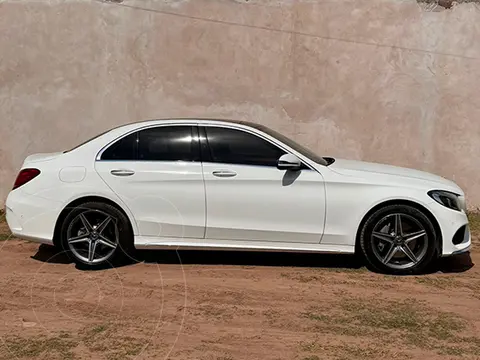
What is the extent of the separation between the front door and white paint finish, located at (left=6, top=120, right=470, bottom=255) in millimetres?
10

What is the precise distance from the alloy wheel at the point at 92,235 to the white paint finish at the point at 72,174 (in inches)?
13.7

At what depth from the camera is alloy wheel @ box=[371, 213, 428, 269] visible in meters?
5.89

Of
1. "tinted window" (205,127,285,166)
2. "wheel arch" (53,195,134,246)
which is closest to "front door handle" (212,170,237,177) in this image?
"tinted window" (205,127,285,166)

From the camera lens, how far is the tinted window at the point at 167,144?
610 cm

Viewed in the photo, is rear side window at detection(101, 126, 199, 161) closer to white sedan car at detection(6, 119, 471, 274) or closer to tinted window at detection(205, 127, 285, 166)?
white sedan car at detection(6, 119, 471, 274)

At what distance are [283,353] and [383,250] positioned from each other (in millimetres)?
2158

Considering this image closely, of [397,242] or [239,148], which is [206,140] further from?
[397,242]

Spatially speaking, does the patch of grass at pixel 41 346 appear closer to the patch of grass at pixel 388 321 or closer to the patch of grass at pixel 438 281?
the patch of grass at pixel 388 321

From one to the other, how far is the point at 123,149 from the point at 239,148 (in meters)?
1.22

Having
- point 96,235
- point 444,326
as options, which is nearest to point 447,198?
point 444,326

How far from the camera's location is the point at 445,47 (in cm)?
887

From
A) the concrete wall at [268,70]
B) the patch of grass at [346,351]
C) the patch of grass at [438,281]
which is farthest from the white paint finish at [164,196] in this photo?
the concrete wall at [268,70]

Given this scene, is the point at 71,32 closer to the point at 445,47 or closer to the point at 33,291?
the point at 33,291

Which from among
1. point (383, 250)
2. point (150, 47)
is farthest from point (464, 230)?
point (150, 47)
